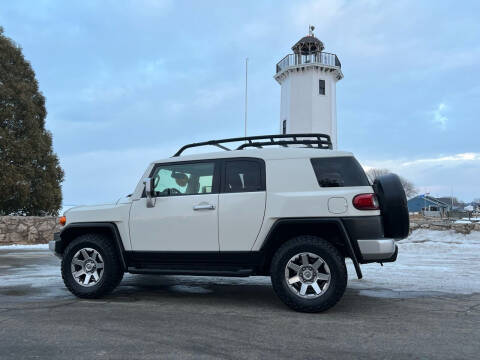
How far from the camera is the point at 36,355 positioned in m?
3.33

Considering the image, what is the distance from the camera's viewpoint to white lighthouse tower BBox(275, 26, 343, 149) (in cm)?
3447

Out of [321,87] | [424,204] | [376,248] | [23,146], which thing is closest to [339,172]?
[376,248]

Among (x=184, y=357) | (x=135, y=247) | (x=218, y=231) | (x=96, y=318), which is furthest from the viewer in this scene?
(x=135, y=247)

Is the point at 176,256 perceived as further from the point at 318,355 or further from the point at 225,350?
the point at 318,355

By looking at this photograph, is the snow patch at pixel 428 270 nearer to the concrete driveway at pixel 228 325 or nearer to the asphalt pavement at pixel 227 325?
the concrete driveway at pixel 228 325

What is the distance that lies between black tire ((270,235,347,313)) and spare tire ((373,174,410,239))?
69cm

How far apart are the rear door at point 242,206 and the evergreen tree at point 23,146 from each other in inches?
625

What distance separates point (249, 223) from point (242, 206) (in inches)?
9.0

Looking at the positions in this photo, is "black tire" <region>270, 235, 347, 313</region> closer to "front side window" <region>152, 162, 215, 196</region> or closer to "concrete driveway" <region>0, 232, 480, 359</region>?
"concrete driveway" <region>0, 232, 480, 359</region>

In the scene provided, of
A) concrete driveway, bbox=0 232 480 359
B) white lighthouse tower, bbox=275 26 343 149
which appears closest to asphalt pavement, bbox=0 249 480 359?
concrete driveway, bbox=0 232 480 359

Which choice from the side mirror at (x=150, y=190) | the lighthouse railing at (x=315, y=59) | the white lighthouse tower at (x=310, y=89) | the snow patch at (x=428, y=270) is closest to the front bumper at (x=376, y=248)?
the snow patch at (x=428, y=270)

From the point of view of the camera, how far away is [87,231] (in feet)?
19.3

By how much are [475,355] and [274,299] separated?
8.84ft

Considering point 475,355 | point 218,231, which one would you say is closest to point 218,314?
point 218,231
